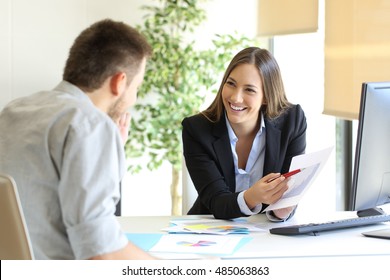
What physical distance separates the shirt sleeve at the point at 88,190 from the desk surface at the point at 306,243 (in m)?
0.64

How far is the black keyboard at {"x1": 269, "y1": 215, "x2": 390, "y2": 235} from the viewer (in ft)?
8.00

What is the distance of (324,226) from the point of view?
2.46 metres

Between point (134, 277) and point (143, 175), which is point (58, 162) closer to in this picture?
point (134, 277)

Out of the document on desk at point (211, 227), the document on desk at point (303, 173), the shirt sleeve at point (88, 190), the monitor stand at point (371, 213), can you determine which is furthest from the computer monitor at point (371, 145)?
the shirt sleeve at point (88, 190)

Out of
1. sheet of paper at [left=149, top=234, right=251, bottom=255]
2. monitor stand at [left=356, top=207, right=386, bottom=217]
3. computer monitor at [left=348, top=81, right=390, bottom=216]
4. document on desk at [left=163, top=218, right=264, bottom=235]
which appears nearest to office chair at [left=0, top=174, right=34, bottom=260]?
sheet of paper at [left=149, top=234, right=251, bottom=255]

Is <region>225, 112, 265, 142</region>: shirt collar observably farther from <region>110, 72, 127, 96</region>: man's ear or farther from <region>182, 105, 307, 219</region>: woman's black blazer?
<region>110, 72, 127, 96</region>: man's ear

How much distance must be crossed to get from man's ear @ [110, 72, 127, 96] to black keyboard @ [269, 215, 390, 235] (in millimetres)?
928

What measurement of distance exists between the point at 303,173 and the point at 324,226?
0.23m

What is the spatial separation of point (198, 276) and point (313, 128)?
3.12 metres

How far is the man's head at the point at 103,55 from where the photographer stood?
1.77m

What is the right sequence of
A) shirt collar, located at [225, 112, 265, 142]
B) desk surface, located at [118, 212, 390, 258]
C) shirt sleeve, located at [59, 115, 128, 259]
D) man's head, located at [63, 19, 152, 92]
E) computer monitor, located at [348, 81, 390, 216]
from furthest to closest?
shirt collar, located at [225, 112, 265, 142] → computer monitor, located at [348, 81, 390, 216] → desk surface, located at [118, 212, 390, 258] → man's head, located at [63, 19, 152, 92] → shirt sleeve, located at [59, 115, 128, 259]

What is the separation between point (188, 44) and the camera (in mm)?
5109

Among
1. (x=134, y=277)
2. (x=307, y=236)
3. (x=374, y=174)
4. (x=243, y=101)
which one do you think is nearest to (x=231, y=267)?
(x=134, y=277)

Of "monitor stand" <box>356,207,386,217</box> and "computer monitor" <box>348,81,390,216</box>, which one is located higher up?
"computer monitor" <box>348,81,390,216</box>
